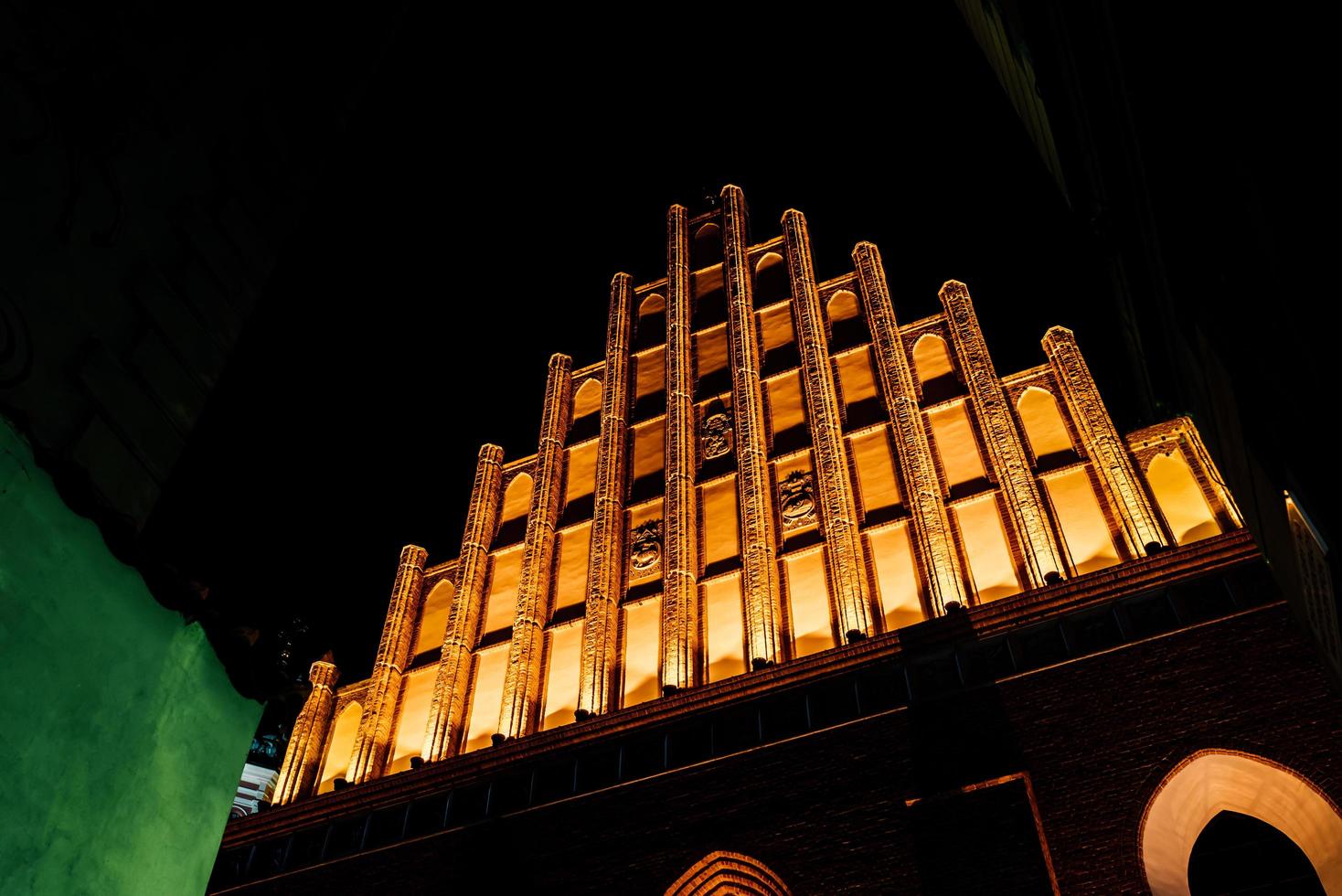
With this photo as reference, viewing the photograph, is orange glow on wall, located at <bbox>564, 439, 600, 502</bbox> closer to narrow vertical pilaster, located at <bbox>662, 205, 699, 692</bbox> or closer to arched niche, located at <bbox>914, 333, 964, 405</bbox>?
narrow vertical pilaster, located at <bbox>662, 205, 699, 692</bbox>

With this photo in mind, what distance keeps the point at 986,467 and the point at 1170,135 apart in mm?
5293

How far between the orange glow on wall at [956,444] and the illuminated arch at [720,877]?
389 cm

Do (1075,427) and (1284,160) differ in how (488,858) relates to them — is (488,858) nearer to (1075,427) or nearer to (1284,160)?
(1075,427)

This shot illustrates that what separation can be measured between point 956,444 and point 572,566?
4.19 metres

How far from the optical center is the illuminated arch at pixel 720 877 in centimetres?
791

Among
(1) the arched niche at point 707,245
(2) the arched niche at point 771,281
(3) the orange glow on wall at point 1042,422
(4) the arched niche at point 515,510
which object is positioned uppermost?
(1) the arched niche at point 707,245

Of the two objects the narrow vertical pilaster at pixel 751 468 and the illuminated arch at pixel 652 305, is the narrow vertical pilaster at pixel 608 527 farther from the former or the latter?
the narrow vertical pilaster at pixel 751 468

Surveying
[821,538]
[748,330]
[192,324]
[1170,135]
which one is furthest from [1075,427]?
[192,324]

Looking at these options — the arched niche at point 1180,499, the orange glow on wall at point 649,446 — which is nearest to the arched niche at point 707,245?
the orange glow on wall at point 649,446

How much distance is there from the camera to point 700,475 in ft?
36.6

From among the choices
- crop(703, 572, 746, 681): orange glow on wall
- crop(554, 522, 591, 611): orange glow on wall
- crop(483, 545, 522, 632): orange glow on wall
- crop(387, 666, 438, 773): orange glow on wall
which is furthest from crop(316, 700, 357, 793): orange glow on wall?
crop(703, 572, 746, 681): orange glow on wall

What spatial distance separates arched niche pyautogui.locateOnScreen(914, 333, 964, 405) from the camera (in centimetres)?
1059

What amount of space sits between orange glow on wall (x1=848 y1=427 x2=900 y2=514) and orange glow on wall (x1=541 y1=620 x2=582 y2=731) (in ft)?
10.3

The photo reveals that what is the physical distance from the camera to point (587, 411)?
522 inches
